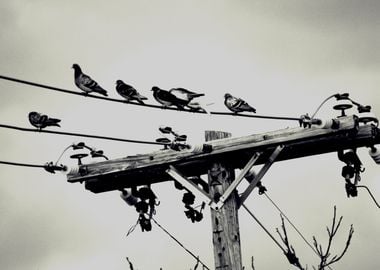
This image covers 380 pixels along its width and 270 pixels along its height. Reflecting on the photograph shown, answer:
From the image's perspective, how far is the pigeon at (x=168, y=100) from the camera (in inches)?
562

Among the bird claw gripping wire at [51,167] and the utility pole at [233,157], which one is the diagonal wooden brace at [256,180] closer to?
the utility pole at [233,157]

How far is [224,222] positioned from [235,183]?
0.53m

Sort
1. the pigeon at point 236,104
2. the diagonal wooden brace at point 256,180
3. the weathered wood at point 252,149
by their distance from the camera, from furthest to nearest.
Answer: the pigeon at point 236,104, the diagonal wooden brace at point 256,180, the weathered wood at point 252,149

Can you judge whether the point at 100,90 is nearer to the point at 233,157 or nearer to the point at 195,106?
the point at 195,106

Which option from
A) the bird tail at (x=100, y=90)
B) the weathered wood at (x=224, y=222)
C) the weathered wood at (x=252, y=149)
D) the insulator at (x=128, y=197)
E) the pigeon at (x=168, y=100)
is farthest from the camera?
the bird tail at (x=100, y=90)

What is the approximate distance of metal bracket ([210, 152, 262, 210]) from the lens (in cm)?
1316

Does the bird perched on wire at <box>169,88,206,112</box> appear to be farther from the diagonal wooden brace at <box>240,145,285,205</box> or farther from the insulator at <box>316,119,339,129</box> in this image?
the insulator at <box>316,119,339,129</box>

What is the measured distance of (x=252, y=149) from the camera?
13.3 metres

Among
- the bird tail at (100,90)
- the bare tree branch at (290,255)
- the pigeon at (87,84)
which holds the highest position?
the pigeon at (87,84)

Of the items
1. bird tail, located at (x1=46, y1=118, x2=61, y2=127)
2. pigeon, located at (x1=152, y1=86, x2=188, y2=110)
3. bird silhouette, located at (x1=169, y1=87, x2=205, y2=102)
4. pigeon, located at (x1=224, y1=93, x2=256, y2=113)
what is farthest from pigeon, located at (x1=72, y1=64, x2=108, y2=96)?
pigeon, located at (x1=224, y1=93, x2=256, y2=113)

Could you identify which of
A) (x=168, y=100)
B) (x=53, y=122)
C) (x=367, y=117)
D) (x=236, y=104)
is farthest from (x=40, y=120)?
(x=367, y=117)

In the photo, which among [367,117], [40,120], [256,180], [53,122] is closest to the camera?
[367,117]

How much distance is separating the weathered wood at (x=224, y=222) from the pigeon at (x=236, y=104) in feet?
2.12

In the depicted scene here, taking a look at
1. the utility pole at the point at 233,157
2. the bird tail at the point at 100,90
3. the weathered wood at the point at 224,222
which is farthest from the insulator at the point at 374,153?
the bird tail at the point at 100,90
